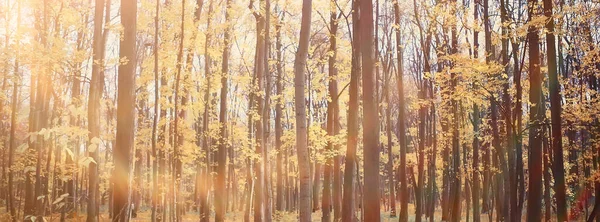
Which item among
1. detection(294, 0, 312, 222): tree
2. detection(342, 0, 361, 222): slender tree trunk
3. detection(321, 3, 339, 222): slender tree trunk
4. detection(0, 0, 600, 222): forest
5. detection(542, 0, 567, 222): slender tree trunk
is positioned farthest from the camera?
detection(321, 3, 339, 222): slender tree trunk

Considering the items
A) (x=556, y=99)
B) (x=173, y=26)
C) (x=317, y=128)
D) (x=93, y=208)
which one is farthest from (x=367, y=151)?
(x=173, y=26)

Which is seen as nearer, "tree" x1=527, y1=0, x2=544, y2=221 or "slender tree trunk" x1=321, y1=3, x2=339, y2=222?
"tree" x1=527, y1=0, x2=544, y2=221

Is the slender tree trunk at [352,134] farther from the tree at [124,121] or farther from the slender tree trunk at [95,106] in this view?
the tree at [124,121]

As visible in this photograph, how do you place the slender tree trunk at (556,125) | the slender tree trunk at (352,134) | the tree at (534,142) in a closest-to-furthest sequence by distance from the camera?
the slender tree trunk at (556,125)
the tree at (534,142)
the slender tree trunk at (352,134)

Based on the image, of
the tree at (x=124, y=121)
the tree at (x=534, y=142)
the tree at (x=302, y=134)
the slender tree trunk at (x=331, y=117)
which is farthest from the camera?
the slender tree trunk at (x=331, y=117)

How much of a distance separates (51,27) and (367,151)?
1893 centimetres

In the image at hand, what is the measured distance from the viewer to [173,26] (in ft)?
56.3

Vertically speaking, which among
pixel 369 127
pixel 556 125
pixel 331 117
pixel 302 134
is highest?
pixel 331 117

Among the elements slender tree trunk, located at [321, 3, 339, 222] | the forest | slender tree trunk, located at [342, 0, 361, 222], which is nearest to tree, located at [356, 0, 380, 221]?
the forest

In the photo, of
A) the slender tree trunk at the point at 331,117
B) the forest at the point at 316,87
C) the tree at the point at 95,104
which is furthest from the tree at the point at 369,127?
the tree at the point at 95,104

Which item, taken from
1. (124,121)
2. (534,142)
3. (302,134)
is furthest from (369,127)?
(534,142)

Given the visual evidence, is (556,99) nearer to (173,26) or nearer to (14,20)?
(173,26)

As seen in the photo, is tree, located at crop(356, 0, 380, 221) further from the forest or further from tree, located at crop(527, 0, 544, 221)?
tree, located at crop(527, 0, 544, 221)

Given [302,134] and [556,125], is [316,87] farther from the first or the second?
[302,134]
